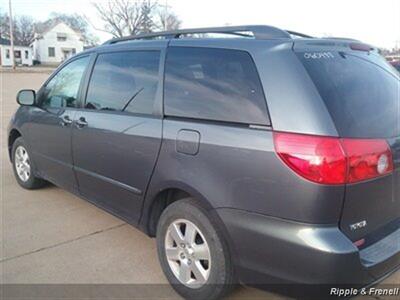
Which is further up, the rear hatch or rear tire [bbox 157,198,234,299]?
the rear hatch

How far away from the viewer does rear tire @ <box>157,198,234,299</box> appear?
257 cm

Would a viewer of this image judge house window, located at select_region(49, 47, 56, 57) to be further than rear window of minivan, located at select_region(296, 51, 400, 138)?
Yes

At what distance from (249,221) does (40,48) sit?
85021 mm

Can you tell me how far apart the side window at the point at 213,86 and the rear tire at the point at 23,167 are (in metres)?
2.79

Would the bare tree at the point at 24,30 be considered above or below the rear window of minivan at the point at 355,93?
above

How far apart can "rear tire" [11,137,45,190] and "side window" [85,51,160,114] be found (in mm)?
1690

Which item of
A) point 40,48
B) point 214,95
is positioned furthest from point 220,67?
point 40,48

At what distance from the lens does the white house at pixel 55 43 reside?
7775cm

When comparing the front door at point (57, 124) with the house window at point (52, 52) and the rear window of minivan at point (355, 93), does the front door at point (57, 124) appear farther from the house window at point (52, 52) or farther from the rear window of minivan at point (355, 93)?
the house window at point (52, 52)

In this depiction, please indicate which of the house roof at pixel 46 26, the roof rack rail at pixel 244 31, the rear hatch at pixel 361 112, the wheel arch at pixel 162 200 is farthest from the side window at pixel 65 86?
the house roof at pixel 46 26

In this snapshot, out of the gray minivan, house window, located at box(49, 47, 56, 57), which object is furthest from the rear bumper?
house window, located at box(49, 47, 56, 57)

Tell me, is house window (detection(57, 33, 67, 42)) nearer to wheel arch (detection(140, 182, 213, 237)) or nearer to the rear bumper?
wheel arch (detection(140, 182, 213, 237))

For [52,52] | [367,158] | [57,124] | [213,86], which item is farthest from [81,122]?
[52,52]

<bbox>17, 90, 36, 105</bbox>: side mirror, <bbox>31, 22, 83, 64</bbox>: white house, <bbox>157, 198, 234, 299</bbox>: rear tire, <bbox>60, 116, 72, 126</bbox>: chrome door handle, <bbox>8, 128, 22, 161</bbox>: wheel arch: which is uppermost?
<bbox>31, 22, 83, 64</bbox>: white house
